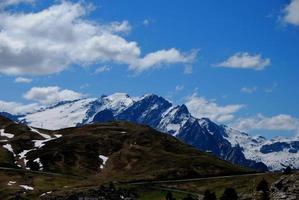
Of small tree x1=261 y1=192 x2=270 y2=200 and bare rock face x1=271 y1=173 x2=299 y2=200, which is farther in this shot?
small tree x1=261 y1=192 x2=270 y2=200

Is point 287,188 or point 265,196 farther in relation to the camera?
point 265,196

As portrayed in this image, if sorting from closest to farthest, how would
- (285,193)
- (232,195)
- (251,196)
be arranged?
1. (285,193)
2. (251,196)
3. (232,195)

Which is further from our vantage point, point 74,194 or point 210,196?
point 74,194

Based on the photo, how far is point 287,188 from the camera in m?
114

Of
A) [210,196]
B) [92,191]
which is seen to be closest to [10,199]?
[92,191]

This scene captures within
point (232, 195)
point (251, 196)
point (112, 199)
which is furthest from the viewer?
point (112, 199)

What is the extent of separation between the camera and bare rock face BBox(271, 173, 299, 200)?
109812 millimetres

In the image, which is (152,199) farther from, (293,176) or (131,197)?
(293,176)

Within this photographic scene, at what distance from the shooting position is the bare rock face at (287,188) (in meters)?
110

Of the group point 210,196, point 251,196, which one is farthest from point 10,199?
point 251,196

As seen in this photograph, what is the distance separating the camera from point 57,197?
19675 cm

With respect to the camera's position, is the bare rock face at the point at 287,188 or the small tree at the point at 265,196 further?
the small tree at the point at 265,196

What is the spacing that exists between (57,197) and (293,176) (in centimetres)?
10079

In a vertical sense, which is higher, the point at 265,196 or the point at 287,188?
the point at 287,188
